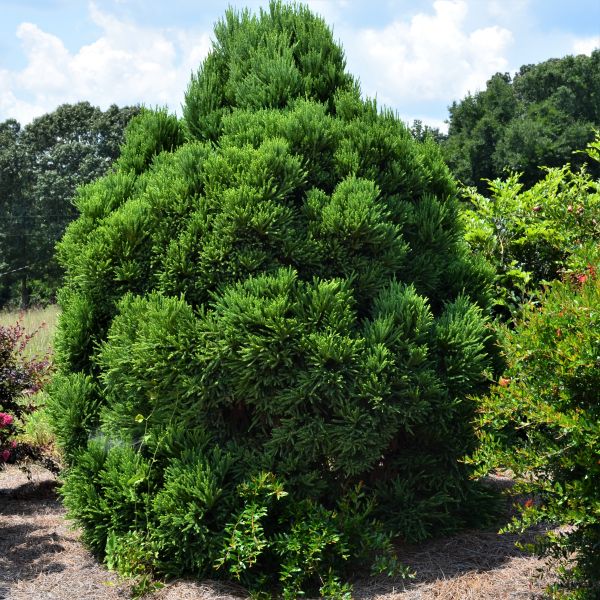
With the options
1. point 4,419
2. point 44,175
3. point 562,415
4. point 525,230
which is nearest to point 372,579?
point 562,415

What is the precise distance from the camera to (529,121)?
138ft

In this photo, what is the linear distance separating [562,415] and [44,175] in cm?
3854

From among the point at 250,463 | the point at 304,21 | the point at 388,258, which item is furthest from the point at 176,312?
the point at 304,21

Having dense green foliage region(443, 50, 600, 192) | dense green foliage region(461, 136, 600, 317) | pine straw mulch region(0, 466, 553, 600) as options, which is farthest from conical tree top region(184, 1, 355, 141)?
dense green foliage region(443, 50, 600, 192)

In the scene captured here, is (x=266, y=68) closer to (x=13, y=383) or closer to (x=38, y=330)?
(x=13, y=383)

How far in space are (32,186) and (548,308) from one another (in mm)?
Result: 40256

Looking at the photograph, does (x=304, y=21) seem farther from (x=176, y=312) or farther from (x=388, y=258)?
(x=176, y=312)

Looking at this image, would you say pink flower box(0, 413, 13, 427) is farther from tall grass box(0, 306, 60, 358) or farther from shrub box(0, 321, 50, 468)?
tall grass box(0, 306, 60, 358)

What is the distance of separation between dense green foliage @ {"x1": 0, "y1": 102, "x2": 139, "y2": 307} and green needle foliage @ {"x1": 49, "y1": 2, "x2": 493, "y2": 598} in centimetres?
3358

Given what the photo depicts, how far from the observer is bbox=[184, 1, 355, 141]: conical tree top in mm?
5125

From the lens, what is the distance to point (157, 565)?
4.32 metres

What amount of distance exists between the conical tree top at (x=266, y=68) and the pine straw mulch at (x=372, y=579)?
3.08 meters

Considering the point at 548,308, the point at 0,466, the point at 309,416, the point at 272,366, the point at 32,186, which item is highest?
the point at 32,186

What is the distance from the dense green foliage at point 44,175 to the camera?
3788cm
